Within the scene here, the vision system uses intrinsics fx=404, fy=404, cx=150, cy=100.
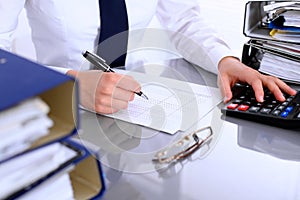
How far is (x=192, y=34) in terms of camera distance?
4.49 feet

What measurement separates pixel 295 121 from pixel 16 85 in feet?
2.08

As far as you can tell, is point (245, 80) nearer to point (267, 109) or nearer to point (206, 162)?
point (267, 109)

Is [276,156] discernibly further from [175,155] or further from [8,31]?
[8,31]

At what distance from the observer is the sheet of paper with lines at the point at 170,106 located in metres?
0.88

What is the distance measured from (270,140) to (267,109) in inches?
3.7

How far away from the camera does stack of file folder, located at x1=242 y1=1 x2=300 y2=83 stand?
43.5 inches

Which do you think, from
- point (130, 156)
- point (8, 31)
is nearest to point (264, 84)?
point (130, 156)

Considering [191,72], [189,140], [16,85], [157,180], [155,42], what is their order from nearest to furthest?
[16,85] → [157,180] → [189,140] → [155,42] → [191,72]

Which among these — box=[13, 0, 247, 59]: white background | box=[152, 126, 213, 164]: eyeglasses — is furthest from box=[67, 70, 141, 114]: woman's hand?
box=[13, 0, 247, 59]: white background

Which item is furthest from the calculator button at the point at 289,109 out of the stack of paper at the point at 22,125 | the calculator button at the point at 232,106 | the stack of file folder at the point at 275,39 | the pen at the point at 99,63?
the stack of paper at the point at 22,125

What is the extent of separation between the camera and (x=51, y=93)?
455 millimetres

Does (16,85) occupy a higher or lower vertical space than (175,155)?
higher

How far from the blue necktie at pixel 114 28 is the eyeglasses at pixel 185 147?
1.34 ft

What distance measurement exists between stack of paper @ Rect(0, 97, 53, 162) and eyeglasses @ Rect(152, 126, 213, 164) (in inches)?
14.1
